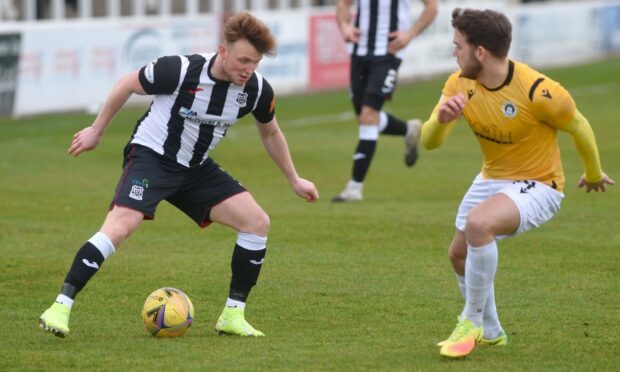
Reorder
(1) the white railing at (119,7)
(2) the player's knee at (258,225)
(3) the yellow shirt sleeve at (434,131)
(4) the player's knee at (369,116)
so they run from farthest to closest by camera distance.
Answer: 1. (1) the white railing at (119,7)
2. (4) the player's knee at (369,116)
3. (2) the player's knee at (258,225)
4. (3) the yellow shirt sleeve at (434,131)

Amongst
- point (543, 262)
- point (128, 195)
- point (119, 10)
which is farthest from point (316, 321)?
point (119, 10)

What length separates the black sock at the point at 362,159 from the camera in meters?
12.5

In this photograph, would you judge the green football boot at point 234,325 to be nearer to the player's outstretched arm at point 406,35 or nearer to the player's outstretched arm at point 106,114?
the player's outstretched arm at point 106,114

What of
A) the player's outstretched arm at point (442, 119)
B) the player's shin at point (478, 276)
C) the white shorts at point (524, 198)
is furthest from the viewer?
the white shorts at point (524, 198)

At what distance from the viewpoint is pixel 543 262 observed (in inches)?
370

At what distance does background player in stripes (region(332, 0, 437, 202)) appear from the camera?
494 inches

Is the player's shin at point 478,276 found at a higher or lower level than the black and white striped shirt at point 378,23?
higher

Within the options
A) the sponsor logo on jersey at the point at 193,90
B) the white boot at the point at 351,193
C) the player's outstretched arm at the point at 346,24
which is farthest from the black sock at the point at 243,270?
the player's outstretched arm at the point at 346,24

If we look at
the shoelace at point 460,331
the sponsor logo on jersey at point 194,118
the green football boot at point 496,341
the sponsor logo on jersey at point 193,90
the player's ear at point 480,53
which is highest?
the player's ear at point 480,53

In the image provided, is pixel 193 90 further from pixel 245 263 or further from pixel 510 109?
pixel 510 109

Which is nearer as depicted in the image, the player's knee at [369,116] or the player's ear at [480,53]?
the player's ear at [480,53]

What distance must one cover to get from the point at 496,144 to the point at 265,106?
4.46 ft

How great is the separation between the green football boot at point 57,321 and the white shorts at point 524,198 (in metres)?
2.12

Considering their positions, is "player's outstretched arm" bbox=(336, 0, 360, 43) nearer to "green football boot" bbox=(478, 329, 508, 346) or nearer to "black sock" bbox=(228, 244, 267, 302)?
"black sock" bbox=(228, 244, 267, 302)
